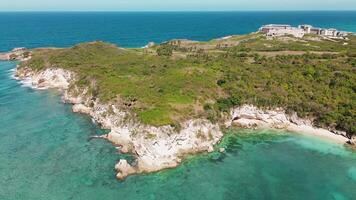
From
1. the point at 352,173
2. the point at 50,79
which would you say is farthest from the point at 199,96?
the point at 50,79

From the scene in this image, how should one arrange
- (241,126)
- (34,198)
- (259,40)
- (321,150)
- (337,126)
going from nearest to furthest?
(34,198) < (321,150) < (337,126) < (241,126) < (259,40)

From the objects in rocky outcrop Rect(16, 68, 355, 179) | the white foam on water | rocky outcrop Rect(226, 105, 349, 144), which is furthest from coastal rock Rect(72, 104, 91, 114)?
the white foam on water

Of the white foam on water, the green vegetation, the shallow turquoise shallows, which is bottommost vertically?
the white foam on water

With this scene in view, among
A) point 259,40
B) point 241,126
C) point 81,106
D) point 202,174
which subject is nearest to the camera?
point 202,174

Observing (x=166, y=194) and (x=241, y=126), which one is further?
(x=241, y=126)

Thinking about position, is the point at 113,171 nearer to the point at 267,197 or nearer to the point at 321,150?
the point at 267,197

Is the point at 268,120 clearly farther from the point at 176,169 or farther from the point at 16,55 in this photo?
the point at 16,55

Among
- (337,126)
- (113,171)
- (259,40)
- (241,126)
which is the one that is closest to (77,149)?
(113,171)

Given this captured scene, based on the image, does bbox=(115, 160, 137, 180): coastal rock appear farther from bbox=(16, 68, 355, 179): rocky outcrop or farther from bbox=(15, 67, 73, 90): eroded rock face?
bbox=(15, 67, 73, 90): eroded rock face

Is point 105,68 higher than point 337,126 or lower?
higher
